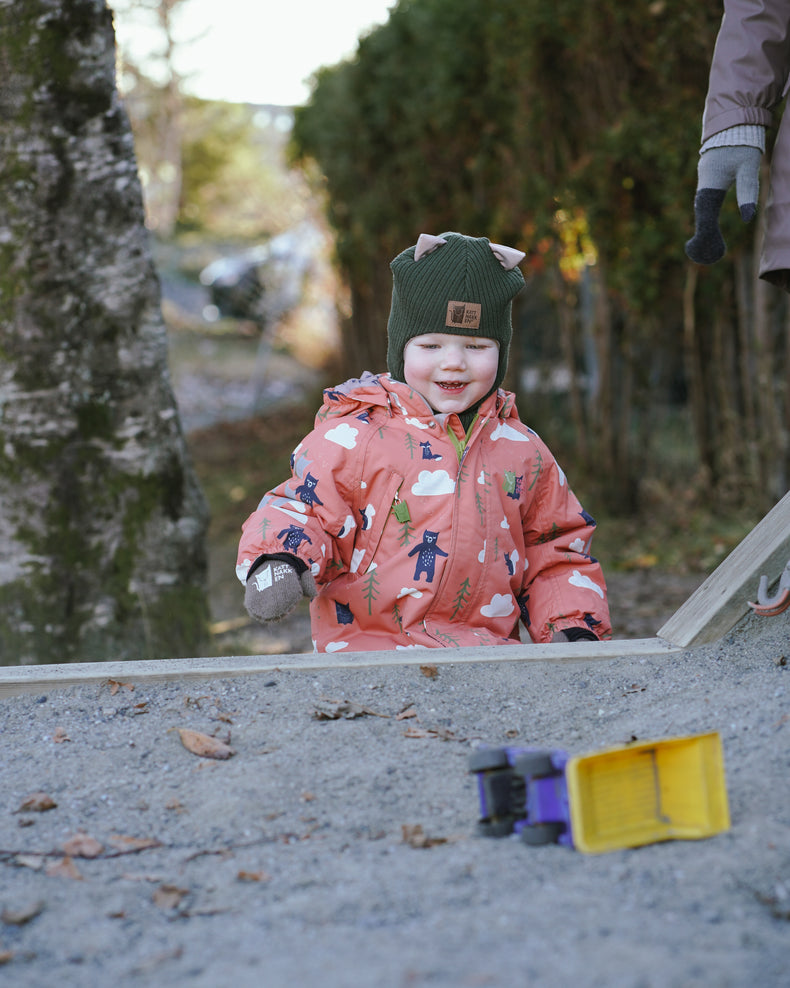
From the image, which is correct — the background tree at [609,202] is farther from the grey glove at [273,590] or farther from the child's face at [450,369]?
the grey glove at [273,590]

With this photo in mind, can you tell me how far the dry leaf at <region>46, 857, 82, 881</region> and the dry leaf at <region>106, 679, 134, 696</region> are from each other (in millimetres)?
624

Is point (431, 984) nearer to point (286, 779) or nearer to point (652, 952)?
point (652, 952)

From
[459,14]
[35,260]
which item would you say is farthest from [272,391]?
[35,260]

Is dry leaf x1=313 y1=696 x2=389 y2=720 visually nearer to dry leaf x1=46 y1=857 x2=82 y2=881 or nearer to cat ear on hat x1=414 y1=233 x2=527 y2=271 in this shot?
dry leaf x1=46 y1=857 x2=82 y2=881

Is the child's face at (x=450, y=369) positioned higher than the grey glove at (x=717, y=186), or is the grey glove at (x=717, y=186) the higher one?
the grey glove at (x=717, y=186)

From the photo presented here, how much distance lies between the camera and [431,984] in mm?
1148

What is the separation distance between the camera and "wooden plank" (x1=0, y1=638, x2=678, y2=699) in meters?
2.22

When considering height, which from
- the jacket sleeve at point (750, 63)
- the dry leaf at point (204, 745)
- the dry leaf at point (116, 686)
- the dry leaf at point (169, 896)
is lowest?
the dry leaf at point (169, 896)

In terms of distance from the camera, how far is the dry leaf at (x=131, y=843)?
5.32ft

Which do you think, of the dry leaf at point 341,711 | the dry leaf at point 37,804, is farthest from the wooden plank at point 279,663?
the dry leaf at point 37,804

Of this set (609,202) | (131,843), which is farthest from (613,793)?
(609,202)

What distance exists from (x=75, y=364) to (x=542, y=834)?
2.38 m

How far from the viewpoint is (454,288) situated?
2.56 m

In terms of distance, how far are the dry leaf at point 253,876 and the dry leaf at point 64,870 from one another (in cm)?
23
